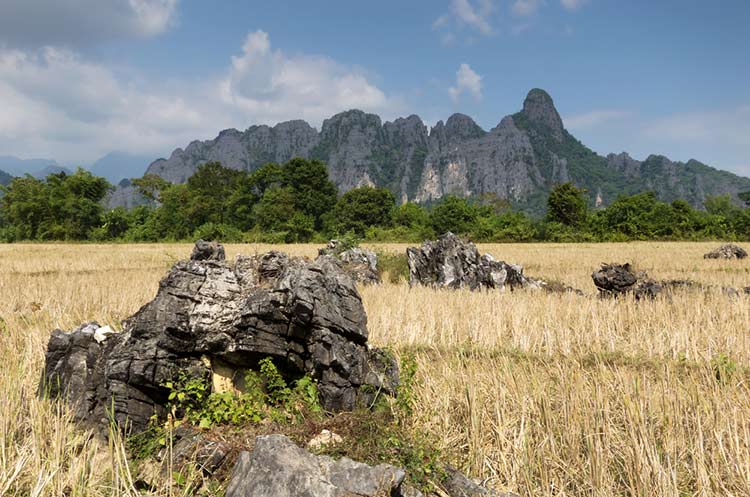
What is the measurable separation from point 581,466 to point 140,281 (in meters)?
15.3

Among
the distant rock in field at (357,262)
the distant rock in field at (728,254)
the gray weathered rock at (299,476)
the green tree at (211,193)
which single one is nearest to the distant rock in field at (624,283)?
the distant rock in field at (357,262)

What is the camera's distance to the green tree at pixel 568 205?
189 feet

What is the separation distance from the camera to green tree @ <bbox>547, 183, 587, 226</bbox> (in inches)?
2272

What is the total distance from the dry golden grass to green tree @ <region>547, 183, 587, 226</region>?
169 feet

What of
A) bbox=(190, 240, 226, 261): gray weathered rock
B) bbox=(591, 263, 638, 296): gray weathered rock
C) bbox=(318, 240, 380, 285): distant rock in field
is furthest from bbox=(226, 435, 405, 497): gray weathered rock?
bbox=(318, 240, 380, 285): distant rock in field

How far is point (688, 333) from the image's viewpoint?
7.76 meters

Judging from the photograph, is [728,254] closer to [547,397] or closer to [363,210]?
[547,397]

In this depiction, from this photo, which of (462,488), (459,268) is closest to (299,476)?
(462,488)

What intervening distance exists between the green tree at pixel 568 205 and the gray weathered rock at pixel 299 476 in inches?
2383

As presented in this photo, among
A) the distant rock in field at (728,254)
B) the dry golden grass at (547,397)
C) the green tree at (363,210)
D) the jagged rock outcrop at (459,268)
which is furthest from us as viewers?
the green tree at (363,210)

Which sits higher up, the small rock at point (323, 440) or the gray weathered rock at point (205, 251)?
the gray weathered rock at point (205, 251)

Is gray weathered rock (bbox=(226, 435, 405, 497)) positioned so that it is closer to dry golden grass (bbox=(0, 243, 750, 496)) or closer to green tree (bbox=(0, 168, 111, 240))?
dry golden grass (bbox=(0, 243, 750, 496))

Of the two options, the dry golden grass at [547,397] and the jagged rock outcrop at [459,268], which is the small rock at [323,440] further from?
the jagged rock outcrop at [459,268]

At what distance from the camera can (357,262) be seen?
17.8 metres
